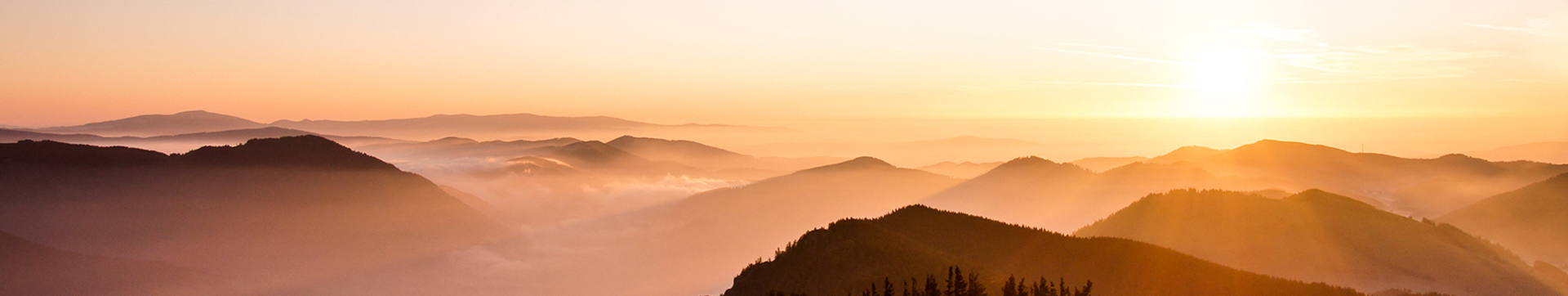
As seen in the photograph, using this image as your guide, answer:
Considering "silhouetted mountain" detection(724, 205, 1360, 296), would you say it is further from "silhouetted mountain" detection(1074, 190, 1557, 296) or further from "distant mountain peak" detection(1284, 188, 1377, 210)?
"distant mountain peak" detection(1284, 188, 1377, 210)

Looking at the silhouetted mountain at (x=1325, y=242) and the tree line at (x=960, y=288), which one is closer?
the tree line at (x=960, y=288)

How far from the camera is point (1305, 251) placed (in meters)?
141

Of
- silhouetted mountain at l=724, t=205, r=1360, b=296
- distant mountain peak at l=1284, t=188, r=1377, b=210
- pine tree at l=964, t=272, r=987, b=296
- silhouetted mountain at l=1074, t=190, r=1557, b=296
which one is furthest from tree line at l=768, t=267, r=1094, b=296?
distant mountain peak at l=1284, t=188, r=1377, b=210

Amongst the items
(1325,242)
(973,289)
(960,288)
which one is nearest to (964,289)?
(973,289)

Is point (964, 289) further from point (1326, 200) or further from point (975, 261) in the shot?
point (1326, 200)

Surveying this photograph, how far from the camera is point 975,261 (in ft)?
297

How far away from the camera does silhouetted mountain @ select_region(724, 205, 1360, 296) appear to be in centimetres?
8162

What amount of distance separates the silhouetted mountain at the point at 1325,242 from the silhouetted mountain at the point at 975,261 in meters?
49.8

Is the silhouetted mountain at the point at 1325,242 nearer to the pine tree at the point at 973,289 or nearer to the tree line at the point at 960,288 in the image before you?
the tree line at the point at 960,288

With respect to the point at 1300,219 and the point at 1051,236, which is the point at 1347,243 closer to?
the point at 1300,219

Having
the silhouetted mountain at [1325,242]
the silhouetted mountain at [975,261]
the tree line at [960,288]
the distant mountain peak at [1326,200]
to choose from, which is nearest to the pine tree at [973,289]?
the tree line at [960,288]

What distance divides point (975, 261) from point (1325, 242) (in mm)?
91340

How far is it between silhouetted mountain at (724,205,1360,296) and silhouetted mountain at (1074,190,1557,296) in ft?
164

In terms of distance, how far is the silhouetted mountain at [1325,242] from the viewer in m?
130
